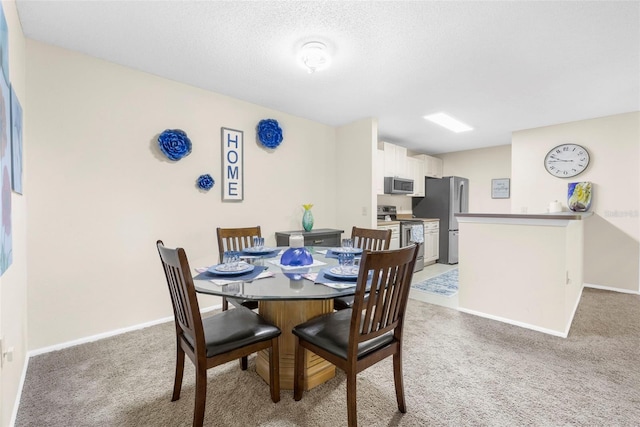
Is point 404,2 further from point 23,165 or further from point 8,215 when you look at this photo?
point 23,165

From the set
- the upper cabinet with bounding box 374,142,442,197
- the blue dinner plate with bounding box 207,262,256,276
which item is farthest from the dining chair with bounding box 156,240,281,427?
the upper cabinet with bounding box 374,142,442,197


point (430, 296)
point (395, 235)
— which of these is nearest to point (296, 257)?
point (430, 296)

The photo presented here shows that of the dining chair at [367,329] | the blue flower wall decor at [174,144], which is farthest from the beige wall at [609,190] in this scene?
the blue flower wall decor at [174,144]

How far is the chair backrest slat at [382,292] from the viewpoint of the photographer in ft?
4.26

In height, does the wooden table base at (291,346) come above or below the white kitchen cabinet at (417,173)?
below

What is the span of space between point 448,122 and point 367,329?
3688 millimetres

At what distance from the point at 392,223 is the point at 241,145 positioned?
2.61 meters

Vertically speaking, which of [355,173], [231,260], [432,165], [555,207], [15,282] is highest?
[432,165]

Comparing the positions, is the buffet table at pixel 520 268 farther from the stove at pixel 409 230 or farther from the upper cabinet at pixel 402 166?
the stove at pixel 409 230

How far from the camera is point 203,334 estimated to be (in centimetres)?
136

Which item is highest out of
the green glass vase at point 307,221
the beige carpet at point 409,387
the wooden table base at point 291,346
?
the green glass vase at point 307,221

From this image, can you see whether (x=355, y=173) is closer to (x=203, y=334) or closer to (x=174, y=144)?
(x=174, y=144)

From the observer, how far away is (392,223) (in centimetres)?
465

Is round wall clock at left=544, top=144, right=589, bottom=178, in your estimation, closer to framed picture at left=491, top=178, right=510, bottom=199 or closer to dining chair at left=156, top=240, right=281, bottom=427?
framed picture at left=491, top=178, right=510, bottom=199
